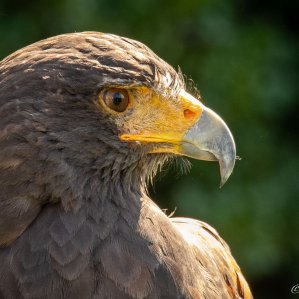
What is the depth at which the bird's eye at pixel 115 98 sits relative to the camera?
359cm

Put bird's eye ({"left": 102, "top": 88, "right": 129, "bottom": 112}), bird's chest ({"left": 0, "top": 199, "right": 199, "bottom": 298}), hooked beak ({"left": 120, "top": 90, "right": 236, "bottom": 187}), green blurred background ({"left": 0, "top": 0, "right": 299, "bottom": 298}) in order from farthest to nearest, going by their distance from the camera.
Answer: green blurred background ({"left": 0, "top": 0, "right": 299, "bottom": 298})
hooked beak ({"left": 120, "top": 90, "right": 236, "bottom": 187})
bird's eye ({"left": 102, "top": 88, "right": 129, "bottom": 112})
bird's chest ({"left": 0, "top": 199, "right": 199, "bottom": 298})

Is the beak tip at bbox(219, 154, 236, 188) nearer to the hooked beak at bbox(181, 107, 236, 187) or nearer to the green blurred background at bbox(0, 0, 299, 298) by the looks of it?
the hooked beak at bbox(181, 107, 236, 187)

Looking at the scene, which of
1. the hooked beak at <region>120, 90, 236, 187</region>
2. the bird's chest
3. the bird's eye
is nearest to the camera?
the bird's chest

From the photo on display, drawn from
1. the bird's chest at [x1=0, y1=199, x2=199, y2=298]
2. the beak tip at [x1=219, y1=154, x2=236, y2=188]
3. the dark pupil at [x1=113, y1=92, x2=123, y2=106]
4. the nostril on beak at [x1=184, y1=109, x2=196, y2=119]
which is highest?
the dark pupil at [x1=113, y1=92, x2=123, y2=106]

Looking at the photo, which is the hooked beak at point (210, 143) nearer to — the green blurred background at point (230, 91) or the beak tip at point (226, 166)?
the beak tip at point (226, 166)

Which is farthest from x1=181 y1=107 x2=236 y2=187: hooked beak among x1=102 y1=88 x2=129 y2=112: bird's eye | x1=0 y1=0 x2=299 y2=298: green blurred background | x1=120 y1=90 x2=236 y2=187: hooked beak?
x1=0 y1=0 x2=299 y2=298: green blurred background

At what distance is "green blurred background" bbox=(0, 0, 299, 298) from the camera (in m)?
6.43

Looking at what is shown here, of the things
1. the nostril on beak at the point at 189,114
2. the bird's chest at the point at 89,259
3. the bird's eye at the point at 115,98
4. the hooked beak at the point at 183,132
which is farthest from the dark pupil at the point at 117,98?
the bird's chest at the point at 89,259

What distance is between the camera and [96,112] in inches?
142

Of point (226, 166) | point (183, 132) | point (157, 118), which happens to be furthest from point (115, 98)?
point (226, 166)

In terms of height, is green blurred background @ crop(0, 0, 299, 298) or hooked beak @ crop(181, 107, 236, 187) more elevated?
hooked beak @ crop(181, 107, 236, 187)

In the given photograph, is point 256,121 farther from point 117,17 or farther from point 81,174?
point 81,174

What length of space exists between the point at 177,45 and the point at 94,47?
116 inches

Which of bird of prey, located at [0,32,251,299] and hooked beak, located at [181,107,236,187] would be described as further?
hooked beak, located at [181,107,236,187]
